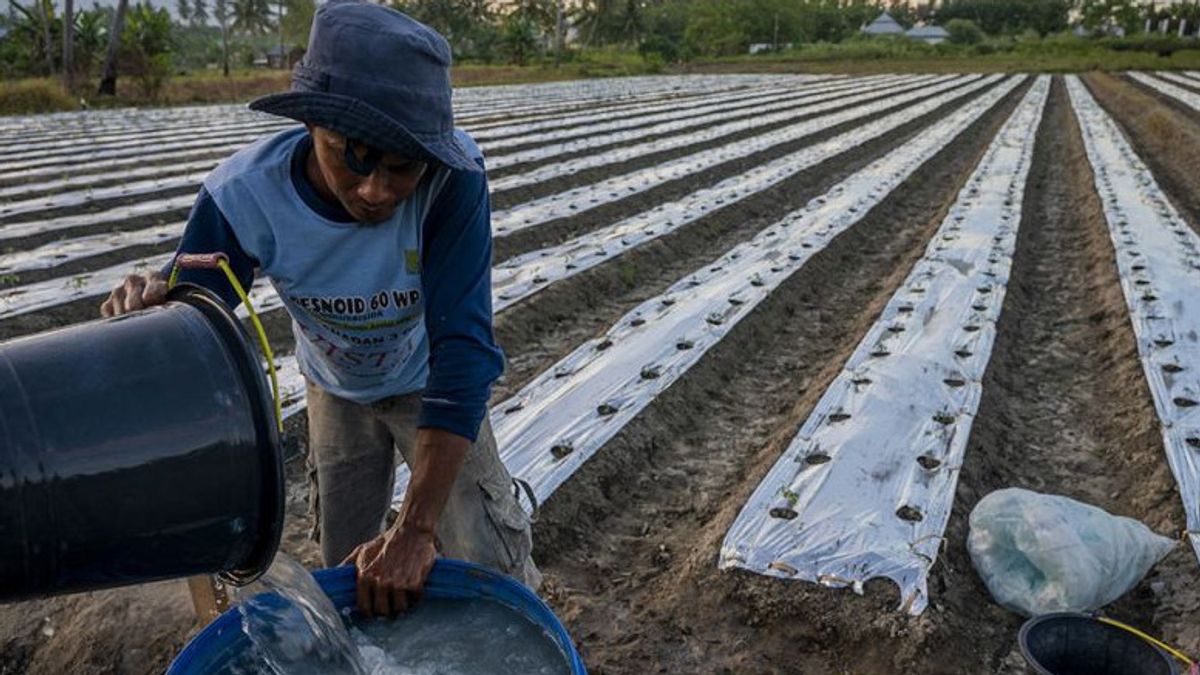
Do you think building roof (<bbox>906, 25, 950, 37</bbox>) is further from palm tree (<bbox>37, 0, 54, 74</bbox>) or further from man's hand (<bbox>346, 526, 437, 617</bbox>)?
man's hand (<bbox>346, 526, 437, 617</bbox>)

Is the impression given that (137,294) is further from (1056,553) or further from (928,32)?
(928,32)

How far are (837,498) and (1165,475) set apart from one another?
4.04ft

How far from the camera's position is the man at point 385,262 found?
4.44 feet

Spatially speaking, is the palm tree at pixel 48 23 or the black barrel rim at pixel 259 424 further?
the palm tree at pixel 48 23

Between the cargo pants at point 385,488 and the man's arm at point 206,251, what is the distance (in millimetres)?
390

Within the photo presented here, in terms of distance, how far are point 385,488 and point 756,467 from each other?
163 centimetres

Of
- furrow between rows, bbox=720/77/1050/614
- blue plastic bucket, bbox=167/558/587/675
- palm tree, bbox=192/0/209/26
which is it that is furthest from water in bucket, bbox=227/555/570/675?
palm tree, bbox=192/0/209/26

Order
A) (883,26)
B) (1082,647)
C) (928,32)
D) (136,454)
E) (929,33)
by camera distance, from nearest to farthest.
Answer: (136,454), (1082,647), (929,33), (928,32), (883,26)

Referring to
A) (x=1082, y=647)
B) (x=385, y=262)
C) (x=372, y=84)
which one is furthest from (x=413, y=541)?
(x=1082, y=647)

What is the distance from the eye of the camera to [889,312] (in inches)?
188

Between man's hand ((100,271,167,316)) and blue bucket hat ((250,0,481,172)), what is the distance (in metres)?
0.32

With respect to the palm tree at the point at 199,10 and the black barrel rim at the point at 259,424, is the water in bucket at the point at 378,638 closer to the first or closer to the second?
the black barrel rim at the point at 259,424

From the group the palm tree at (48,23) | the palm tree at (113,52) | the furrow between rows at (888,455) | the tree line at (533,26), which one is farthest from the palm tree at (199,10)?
the furrow between rows at (888,455)

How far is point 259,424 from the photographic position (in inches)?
48.8
